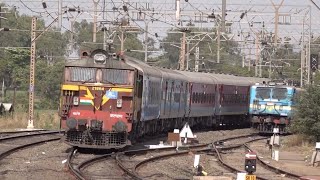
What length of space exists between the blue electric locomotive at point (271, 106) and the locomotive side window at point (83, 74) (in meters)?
16.4

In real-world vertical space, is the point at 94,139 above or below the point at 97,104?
below

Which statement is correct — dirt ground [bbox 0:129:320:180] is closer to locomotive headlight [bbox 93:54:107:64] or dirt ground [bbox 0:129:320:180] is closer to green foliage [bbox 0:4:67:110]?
locomotive headlight [bbox 93:54:107:64]

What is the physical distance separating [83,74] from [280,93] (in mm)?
17191

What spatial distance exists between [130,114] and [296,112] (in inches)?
467

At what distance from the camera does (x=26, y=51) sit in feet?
249

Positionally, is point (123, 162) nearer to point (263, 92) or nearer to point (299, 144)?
point (299, 144)

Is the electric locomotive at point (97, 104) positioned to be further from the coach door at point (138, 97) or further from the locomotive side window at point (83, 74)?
the coach door at point (138, 97)

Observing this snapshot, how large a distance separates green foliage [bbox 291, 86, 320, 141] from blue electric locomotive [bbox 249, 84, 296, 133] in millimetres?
5359

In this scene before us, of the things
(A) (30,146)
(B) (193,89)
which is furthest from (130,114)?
(B) (193,89)

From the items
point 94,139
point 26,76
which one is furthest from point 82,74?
point 26,76

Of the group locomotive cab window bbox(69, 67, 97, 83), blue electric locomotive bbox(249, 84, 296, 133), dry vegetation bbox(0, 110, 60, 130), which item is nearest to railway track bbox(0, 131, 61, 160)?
locomotive cab window bbox(69, 67, 97, 83)

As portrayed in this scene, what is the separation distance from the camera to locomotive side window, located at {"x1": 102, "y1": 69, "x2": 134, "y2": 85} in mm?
22266

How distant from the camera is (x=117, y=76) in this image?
22344mm

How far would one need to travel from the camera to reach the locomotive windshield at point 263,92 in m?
38.0
